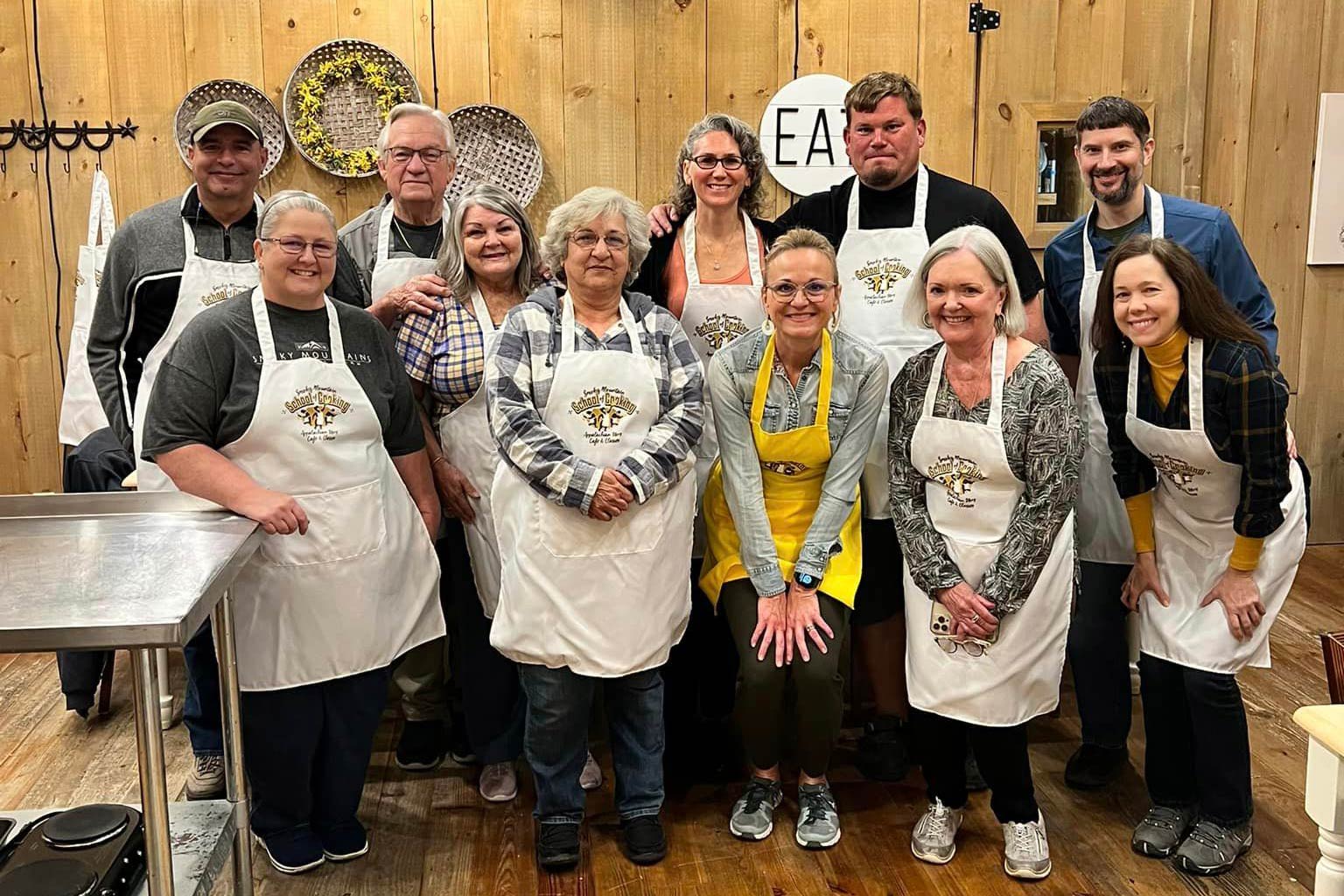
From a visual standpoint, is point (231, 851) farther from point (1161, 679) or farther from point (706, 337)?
point (1161, 679)

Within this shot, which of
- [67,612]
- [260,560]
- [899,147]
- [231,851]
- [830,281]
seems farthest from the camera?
[899,147]

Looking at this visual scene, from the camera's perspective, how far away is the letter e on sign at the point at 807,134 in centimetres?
416

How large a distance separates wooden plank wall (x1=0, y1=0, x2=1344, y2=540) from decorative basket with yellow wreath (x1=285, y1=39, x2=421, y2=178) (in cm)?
8

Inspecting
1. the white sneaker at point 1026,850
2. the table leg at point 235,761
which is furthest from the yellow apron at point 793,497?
the table leg at point 235,761

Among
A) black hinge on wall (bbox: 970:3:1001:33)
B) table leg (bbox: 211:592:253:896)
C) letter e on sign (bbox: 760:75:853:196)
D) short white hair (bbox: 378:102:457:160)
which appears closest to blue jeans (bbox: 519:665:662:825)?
table leg (bbox: 211:592:253:896)

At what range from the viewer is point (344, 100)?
3.99 m

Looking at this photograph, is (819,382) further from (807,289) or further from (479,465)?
(479,465)

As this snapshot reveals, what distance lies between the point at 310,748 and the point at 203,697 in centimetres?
47

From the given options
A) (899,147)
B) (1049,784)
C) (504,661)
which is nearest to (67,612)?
(504,661)

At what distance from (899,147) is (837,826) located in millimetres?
1468

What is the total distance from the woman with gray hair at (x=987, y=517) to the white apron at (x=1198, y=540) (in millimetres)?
193

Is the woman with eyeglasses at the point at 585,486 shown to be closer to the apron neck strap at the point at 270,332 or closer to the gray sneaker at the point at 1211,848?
the apron neck strap at the point at 270,332

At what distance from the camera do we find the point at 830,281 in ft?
7.88

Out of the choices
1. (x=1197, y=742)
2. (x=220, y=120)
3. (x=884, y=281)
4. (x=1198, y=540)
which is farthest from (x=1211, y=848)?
(x=220, y=120)
